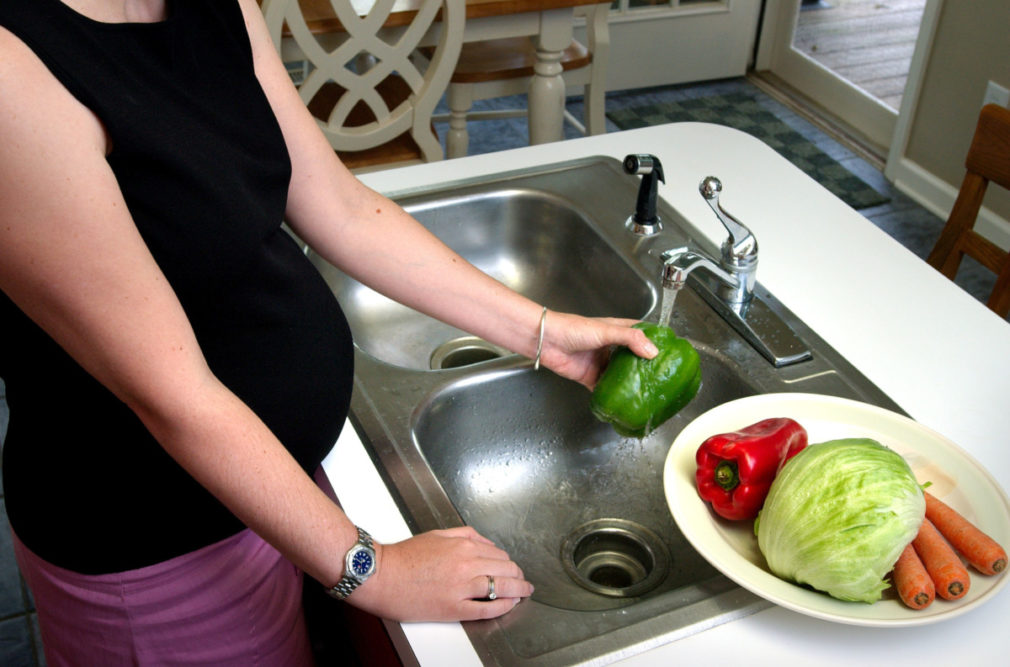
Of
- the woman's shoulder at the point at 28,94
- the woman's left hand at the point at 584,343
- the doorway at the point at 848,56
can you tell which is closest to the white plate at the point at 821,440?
the woman's left hand at the point at 584,343

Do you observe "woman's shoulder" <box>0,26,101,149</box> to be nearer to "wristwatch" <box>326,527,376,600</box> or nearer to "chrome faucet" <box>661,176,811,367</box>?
"wristwatch" <box>326,527,376,600</box>

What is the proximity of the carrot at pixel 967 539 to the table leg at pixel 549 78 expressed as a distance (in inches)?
79.9

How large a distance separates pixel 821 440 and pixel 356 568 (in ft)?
1.68

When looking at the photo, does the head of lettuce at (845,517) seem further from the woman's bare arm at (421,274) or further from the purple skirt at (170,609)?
the purple skirt at (170,609)

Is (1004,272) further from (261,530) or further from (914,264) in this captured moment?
(261,530)

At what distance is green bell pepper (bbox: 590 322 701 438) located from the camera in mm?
1066

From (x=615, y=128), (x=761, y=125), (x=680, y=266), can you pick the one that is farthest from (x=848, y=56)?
(x=680, y=266)

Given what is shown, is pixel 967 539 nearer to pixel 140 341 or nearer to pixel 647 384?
pixel 647 384

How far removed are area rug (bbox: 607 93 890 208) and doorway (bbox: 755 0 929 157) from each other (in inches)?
10.3

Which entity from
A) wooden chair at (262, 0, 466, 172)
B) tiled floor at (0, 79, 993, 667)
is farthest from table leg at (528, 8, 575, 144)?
tiled floor at (0, 79, 993, 667)

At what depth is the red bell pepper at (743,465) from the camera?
2.99ft

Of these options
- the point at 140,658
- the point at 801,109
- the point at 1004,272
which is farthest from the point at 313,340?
the point at 801,109

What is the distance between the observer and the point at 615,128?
3.90 meters

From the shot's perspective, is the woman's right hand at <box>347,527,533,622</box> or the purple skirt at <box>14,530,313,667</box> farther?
the purple skirt at <box>14,530,313,667</box>
